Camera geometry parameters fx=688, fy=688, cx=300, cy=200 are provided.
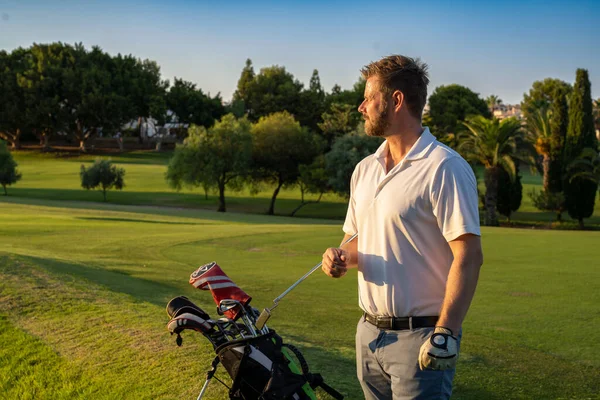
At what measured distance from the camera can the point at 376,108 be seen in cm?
375

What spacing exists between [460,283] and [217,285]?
4.42ft

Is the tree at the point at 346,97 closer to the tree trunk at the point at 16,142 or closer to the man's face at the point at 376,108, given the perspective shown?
the tree trunk at the point at 16,142

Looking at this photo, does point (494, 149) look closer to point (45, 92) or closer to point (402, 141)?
point (402, 141)

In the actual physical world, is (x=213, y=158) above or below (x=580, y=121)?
below

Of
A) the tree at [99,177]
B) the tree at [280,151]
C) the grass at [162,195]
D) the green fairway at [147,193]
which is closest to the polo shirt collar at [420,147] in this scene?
the grass at [162,195]

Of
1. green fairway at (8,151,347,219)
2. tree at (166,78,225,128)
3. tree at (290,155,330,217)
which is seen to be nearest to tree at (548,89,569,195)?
green fairway at (8,151,347,219)

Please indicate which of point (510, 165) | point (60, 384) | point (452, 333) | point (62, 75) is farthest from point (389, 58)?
point (62, 75)

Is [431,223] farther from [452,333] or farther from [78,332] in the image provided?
[78,332]

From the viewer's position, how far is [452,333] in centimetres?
335

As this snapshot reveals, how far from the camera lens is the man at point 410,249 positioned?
3402 mm

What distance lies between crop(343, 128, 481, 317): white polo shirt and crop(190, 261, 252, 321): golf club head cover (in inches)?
29.8

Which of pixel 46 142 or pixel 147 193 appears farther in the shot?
pixel 46 142

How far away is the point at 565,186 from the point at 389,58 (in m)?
50.7

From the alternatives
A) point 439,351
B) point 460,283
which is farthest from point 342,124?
point 439,351
